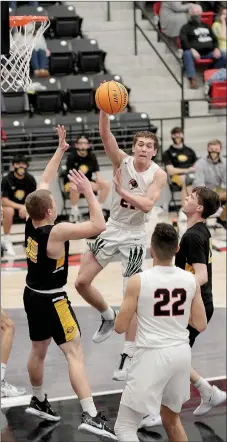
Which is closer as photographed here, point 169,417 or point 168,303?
point 168,303

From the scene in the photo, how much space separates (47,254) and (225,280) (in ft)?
18.1

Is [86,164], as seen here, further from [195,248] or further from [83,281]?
[195,248]

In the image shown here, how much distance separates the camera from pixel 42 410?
27.4ft

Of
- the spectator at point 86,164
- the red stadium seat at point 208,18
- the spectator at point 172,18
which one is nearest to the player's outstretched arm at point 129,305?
the spectator at point 86,164

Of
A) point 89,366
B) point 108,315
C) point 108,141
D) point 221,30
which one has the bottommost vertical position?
point 89,366

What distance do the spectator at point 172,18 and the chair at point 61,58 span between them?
4.71 ft

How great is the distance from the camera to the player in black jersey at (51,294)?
723cm

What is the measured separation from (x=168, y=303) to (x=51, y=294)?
135 cm

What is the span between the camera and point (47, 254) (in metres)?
7.30

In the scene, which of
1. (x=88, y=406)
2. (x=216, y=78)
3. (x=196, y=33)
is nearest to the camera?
(x=88, y=406)

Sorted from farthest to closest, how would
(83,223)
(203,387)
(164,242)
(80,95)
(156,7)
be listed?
(156,7), (80,95), (203,387), (83,223), (164,242)

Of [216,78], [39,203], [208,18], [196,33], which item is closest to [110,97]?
[39,203]

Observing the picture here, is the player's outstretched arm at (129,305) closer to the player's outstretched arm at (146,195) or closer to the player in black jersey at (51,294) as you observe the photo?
the player in black jersey at (51,294)

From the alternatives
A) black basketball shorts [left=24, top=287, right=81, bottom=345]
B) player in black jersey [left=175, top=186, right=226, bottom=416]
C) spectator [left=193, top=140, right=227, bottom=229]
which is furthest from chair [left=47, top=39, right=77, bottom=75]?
black basketball shorts [left=24, top=287, right=81, bottom=345]
